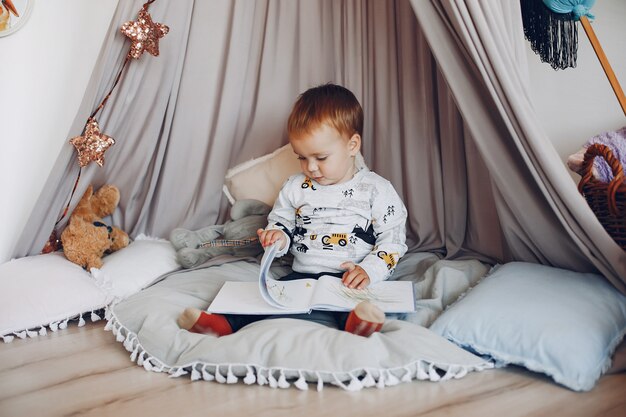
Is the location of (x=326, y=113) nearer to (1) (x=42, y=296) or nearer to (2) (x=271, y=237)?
(2) (x=271, y=237)

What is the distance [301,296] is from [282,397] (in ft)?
1.18

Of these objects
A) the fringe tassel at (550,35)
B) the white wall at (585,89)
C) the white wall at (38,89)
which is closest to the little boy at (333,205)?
the fringe tassel at (550,35)

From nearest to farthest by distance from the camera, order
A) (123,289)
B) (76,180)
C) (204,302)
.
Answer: (204,302) → (123,289) → (76,180)

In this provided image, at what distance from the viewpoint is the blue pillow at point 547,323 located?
139cm

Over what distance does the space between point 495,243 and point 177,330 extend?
44.0 inches

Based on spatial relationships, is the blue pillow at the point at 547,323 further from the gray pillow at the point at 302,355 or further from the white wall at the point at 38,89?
the white wall at the point at 38,89

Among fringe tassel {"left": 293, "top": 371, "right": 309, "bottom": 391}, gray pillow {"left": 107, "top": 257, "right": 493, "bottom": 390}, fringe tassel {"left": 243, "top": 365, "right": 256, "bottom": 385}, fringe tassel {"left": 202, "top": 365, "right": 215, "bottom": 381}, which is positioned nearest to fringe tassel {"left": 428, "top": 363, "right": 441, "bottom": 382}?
gray pillow {"left": 107, "top": 257, "right": 493, "bottom": 390}

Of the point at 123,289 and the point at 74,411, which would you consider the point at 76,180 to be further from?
the point at 74,411

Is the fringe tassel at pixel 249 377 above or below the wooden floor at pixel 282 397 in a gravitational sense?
above

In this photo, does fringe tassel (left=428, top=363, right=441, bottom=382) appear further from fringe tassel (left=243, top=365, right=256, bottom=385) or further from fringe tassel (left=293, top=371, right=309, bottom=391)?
fringe tassel (left=243, top=365, right=256, bottom=385)

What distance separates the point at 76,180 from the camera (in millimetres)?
2160

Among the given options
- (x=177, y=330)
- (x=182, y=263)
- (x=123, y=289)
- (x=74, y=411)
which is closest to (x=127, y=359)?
(x=177, y=330)

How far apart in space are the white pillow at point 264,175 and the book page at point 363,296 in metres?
0.68

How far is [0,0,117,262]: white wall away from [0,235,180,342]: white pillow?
45 cm
